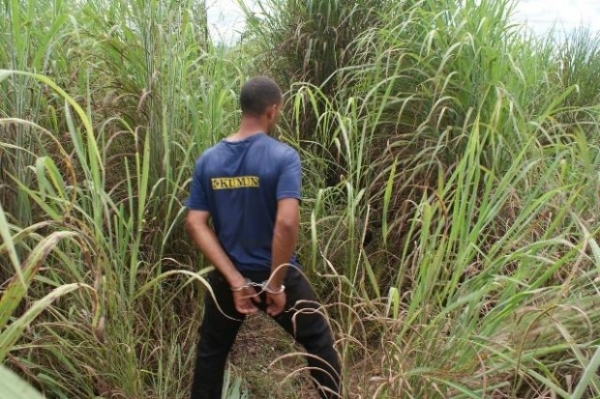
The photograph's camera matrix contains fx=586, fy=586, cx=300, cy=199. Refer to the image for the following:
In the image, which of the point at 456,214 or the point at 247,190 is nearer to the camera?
the point at 456,214

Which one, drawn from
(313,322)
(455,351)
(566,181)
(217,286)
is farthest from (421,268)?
(566,181)

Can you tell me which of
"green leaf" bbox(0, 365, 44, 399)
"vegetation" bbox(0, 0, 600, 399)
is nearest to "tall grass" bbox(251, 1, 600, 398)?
"vegetation" bbox(0, 0, 600, 399)

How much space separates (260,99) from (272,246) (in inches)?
20.6

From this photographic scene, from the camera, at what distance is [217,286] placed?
220 cm

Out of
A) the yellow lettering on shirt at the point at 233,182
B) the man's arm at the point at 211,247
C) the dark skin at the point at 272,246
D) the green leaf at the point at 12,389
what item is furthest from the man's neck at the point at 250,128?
the green leaf at the point at 12,389

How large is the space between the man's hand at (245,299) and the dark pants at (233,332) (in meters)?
0.05

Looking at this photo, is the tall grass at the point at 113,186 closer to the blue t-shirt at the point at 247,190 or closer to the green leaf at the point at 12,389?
the blue t-shirt at the point at 247,190

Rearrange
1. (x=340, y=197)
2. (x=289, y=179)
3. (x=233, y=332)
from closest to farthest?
(x=289, y=179)
(x=233, y=332)
(x=340, y=197)

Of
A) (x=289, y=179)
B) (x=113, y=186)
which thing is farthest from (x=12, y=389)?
(x=113, y=186)

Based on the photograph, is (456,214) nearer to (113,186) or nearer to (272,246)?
(272,246)

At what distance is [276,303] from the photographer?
2.10m

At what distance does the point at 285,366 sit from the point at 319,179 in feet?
3.01

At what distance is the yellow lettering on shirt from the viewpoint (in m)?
2.07

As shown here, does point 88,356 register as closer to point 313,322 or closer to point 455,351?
point 313,322
